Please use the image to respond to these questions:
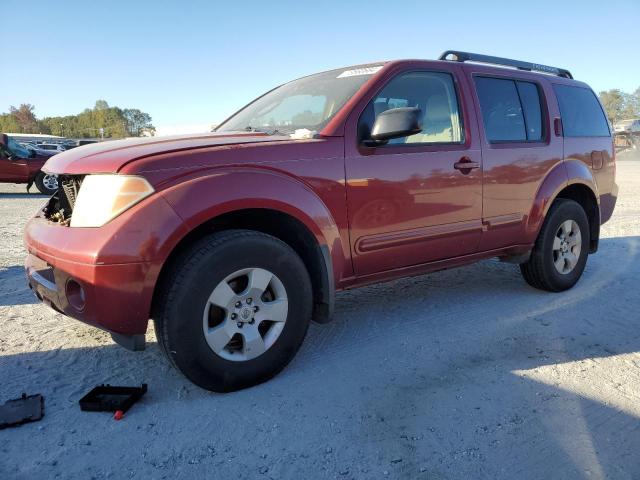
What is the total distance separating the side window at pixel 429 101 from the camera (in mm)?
3389

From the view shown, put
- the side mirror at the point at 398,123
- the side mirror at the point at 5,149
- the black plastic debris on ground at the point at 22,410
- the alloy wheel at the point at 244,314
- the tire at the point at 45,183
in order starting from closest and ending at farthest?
the black plastic debris on ground at the point at 22,410, the alloy wheel at the point at 244,314, the side mirror at the point at 398,123, the side mirror at the point at 5,149, the tire at the point at 45,183

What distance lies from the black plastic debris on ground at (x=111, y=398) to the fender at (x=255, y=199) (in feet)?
2.98

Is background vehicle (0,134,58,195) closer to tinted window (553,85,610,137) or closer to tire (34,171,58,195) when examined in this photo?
tire (34,171,58,195)

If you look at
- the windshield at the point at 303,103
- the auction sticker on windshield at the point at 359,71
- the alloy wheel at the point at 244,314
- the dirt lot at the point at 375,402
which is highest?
the auction sticker on windshield at the point at 359,71

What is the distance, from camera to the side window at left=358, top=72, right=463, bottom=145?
3389 mm

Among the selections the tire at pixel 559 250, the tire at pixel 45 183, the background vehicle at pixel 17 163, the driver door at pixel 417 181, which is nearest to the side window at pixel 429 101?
the driver door at pixel 417 181

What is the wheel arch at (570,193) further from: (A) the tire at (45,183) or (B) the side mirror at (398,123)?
(A) the tire at (45,183)

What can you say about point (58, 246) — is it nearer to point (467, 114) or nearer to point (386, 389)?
point (386, 389)

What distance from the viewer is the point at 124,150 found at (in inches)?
108

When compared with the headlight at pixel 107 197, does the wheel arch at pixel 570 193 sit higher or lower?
lower

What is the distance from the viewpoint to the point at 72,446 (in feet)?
7.30

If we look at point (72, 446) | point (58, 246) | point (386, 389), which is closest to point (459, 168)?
point (386, 389)

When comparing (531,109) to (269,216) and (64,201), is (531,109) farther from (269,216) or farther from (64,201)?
(64,201)

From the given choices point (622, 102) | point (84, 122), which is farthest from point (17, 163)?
point (84, 122)
